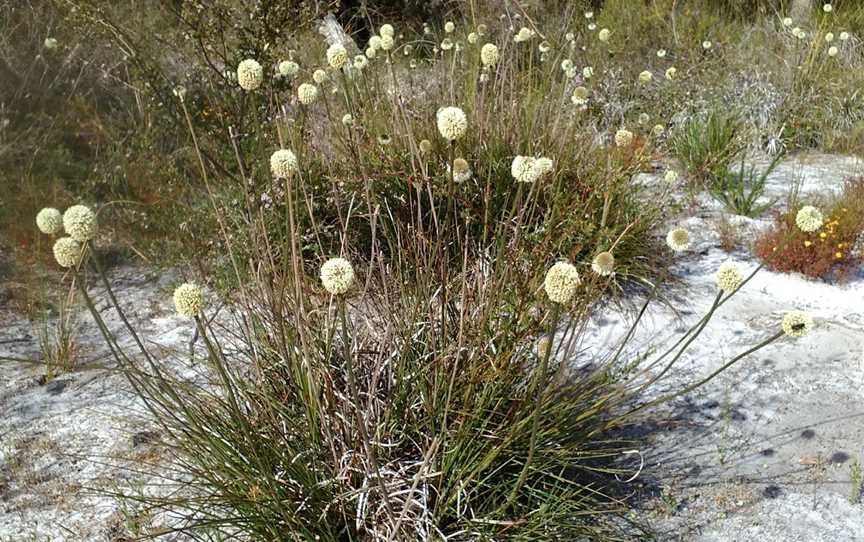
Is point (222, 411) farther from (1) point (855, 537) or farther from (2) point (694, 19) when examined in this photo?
(2) point (694, 19)

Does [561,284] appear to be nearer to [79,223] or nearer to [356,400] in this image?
[356,400]

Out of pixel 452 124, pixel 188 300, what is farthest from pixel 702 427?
pixel 188 300

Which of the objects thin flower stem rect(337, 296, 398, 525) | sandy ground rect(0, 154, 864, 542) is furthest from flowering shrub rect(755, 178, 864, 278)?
thin flower stem rect(337, 296, 398, 525)

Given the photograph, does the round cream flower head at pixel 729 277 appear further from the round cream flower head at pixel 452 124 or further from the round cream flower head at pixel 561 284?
the round cream flower head at pixel 452 124

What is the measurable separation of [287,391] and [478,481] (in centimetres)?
61

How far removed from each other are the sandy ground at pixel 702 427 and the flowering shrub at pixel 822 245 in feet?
0.25

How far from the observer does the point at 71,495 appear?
2.39m

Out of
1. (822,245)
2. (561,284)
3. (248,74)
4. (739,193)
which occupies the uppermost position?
(248,74)

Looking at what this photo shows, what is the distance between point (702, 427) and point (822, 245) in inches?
63.3

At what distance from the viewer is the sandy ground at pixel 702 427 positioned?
2.28 metres

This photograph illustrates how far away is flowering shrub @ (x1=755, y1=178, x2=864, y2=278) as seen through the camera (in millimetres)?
3719

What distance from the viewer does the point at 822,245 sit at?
3.73m

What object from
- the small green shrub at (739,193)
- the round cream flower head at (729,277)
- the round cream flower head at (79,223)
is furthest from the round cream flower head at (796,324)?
the small green shrub at (739,193)

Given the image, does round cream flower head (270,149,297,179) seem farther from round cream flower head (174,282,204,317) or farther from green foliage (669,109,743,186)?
green foliage (669,109,743,186)
